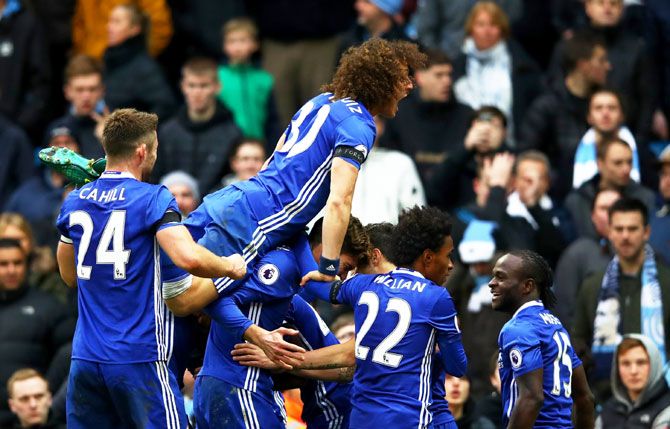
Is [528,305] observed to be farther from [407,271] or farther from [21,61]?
[21,61]

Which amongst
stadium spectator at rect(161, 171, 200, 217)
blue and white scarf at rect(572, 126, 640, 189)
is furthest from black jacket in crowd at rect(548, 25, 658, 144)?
stadium spectator at rect(161, 171, 200, 217)

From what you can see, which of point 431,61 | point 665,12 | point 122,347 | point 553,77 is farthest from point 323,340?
point 665,12

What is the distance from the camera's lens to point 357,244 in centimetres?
1025

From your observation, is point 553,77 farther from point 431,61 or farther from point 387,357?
point 387,357

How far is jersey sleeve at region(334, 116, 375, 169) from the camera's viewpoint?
9.70 meters

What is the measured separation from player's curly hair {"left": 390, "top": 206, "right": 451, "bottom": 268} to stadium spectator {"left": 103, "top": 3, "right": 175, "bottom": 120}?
7.35 meters

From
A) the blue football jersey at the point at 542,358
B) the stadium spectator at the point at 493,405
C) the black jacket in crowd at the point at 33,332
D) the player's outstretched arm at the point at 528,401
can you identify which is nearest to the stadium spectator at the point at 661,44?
the stadium spectator at the point at 493,405

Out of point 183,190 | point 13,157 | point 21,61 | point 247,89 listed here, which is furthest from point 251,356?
point 21,61

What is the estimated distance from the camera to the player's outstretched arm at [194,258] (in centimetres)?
925

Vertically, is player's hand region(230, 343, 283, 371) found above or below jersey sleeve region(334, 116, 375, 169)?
below

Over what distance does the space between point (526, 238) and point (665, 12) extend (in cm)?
465

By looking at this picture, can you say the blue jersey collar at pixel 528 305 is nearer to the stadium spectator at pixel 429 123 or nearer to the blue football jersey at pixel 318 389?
the blue football jersey at pixel 318 389

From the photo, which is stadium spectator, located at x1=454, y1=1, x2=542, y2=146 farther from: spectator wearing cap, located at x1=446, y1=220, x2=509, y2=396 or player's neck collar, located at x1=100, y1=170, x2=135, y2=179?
player's neck collar, located at x1=100, y1=170, x2=135, y2=179

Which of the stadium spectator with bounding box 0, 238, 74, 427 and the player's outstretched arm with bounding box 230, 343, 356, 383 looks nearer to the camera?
the player's outstretched arm with bounding box 230, 343, 356, 383
